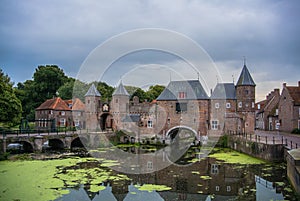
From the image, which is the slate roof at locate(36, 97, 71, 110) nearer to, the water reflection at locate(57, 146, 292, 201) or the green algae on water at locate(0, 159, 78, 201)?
Result: the green algae on water at locate(0, 159, 78, 201)

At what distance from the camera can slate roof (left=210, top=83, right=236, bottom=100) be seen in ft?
93.2

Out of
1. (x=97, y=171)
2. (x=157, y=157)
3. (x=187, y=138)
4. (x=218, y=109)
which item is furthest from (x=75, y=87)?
(x=97, y=171)

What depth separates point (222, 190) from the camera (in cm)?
1215

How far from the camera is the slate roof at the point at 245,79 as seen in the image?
27409 mm

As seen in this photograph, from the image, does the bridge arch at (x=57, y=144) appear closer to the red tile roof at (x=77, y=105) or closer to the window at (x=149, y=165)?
the window at (x=149, y=165)

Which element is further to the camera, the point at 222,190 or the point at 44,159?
the point at 44,159

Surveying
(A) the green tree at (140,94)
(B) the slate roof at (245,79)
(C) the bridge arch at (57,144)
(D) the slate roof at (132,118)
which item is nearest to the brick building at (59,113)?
(D) the slate roof at (132,118)

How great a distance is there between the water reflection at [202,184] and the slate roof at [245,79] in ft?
41.0

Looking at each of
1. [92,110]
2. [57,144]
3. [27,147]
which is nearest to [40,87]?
[92,110]

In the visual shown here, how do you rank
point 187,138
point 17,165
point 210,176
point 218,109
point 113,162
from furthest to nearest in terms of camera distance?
1. point 187,138
2. point 218,109
3. point 113,162
4. point 17,165
5. point 210,176

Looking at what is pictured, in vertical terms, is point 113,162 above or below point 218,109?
below

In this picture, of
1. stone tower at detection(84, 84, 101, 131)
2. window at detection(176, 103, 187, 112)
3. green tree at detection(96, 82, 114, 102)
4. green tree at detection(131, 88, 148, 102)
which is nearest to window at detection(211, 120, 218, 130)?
window at detection(176, 103, 187, 112)

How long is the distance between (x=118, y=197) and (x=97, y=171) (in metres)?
4.50

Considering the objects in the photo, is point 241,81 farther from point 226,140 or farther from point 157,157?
point 157,157
